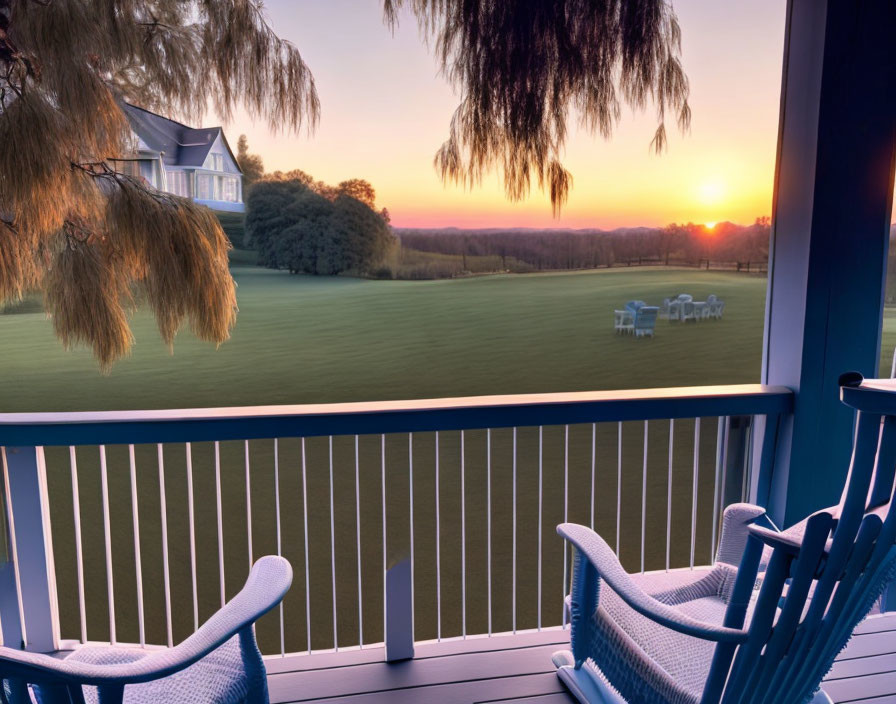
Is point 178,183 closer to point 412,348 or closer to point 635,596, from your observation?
point 635,596

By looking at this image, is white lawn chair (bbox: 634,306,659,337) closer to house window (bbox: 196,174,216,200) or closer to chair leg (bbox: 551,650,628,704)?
house window (bbox: 196,174,216,200)

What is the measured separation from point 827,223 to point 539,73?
1562 millimetres

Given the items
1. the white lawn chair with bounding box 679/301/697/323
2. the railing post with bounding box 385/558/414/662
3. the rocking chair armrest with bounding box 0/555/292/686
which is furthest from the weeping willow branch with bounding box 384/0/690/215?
the white lawn chair with bounding box 679/301/697/323

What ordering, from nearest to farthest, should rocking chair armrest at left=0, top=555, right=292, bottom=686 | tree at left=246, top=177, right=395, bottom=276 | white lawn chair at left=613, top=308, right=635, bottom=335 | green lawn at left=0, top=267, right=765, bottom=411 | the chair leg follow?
1. rocking chair armrest at left=0, top=555, right=292, bottom=686
2. the chair leg
3. tree at left=246, top=177, right=395, bottom=276
4. green lawn at left=0, top=267, right=765, bottom=411
5. white lawn chair at left=613, top=308, right=635, bottom=335

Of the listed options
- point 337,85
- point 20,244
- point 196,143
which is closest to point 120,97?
point 196,143

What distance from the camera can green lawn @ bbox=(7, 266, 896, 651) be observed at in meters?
10.3

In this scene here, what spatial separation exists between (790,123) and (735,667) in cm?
229

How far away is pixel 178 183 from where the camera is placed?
12.3 ft

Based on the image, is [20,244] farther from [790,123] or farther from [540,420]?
[790,123]

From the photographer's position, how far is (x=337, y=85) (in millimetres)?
6020

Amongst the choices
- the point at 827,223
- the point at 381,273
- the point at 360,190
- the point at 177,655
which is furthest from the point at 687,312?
the point at 177,655

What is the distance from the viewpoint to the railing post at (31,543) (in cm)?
252

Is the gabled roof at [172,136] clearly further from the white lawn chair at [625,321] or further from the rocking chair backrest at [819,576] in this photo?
the white lawn chair at [625,321]

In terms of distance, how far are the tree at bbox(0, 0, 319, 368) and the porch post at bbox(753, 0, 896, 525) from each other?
A: 246 cm
